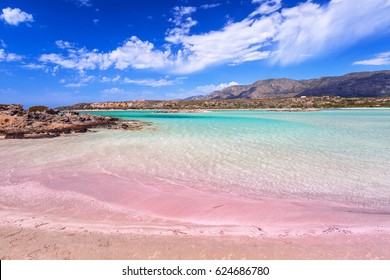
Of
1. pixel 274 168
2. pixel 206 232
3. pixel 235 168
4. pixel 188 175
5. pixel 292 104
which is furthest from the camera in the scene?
pixel 292 104

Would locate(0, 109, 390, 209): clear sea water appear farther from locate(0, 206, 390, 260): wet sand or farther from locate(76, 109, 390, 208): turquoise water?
locate(0, 206, 390, 260): wet sand

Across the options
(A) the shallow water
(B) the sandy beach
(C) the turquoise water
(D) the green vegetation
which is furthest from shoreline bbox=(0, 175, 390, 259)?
(D) the green vegetation

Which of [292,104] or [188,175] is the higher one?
[292,104]

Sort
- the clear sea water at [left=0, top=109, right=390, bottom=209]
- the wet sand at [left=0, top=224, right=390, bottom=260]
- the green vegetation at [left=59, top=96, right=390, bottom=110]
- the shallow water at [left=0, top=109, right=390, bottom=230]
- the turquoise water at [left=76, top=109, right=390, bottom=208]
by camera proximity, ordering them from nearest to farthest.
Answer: the wet sand at [left=0, top=224, right=390, bottom=260], the shallow water at [left=0, top=109, right=390, bottom=230], the turquoise water at [left=76, top=109, right=390, bottom=208], the clear sea water at [left=0, top=109, right=390, bottom=209], the green vegetation at [left=59, top=96, right=390, bottom=110]

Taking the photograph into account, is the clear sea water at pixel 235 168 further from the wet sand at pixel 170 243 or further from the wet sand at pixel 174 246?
the wet sand at pixel 174 246

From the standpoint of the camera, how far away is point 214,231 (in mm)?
4668

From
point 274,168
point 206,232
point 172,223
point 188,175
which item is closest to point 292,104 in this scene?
point 274,168

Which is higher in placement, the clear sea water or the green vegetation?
the green vegetation

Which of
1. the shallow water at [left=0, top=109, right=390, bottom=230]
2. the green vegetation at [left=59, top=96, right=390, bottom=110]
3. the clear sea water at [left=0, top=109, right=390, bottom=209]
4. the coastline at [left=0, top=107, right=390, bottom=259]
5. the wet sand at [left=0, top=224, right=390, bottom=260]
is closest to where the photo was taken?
the wet sand at [left=0, top=224, right=390, bottom=260]

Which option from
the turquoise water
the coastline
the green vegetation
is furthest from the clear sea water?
the green vegetation

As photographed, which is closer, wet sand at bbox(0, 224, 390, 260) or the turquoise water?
wet sand at bbox(0, 224, 390, 260)

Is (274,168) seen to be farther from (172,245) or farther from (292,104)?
(292,104)
